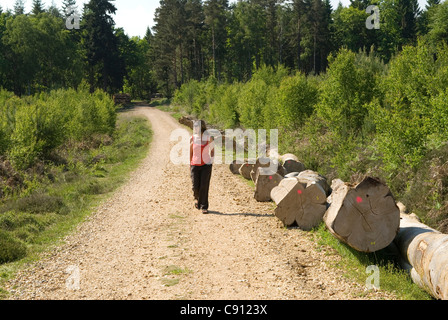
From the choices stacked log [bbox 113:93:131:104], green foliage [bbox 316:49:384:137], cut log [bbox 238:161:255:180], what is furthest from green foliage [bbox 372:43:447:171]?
stacked log [bbox 113:93:131:104]

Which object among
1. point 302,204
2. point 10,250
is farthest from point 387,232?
point 10,250

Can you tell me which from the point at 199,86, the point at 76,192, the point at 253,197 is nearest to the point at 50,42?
the point at 199,86

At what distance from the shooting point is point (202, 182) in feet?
31.7

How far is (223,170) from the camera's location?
587 inches

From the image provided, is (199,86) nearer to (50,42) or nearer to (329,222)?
(50,42)

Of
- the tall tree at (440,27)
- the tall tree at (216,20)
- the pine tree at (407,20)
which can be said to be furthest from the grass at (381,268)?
the pine tree at (407,20)

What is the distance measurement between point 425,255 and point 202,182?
5498mm

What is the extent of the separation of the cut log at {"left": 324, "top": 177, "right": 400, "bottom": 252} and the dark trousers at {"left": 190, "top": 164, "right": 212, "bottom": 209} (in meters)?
4.14

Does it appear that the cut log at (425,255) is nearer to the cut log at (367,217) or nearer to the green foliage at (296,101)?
the cut log at (367,217)

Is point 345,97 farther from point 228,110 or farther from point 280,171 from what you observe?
point 228,110

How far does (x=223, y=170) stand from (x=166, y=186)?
273 centimetres

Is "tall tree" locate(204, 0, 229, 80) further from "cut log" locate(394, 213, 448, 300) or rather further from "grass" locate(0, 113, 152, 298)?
"cut log" locate(394, 213, 448, 300)

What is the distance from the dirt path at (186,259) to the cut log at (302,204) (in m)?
0.28

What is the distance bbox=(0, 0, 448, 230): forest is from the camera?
9.64m
